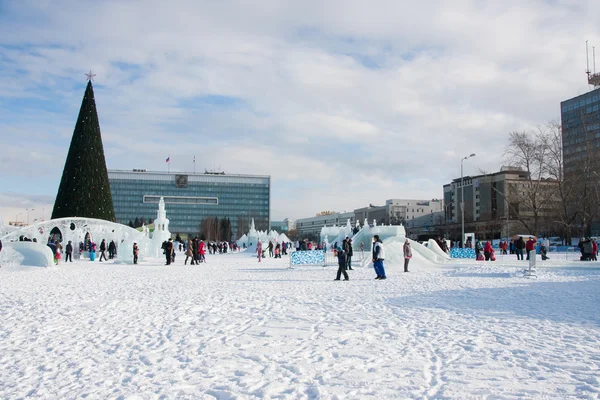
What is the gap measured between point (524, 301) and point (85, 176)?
38176 millimetres

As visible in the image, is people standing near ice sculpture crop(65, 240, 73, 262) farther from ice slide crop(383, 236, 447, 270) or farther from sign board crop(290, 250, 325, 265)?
ice slide crop(383, 236, 447, 270)

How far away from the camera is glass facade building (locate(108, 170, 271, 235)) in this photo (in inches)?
6102

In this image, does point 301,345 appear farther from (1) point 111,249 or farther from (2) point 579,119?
(2) point 579,119

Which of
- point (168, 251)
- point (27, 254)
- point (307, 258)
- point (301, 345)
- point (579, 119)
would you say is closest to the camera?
point (301, 345)

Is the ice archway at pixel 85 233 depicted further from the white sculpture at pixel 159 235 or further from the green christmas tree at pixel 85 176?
the green christmas tree at pixel 85 176

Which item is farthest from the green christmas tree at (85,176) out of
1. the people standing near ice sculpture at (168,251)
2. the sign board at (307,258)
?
the sign board at (307,258)

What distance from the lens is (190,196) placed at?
160 meters

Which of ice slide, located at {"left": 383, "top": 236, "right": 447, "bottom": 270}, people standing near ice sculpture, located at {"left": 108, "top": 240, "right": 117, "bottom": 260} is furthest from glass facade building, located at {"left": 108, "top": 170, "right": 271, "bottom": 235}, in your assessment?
ice slide, located at {"left": 383, "top": 236, "right": 447, "bottom": 270}

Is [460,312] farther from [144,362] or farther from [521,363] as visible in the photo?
[144,362]

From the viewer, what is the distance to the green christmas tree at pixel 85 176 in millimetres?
42031

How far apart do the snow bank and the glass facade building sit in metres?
128

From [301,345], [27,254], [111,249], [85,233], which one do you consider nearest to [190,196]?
[111,249]

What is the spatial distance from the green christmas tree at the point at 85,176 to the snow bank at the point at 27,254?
1613 centimetres

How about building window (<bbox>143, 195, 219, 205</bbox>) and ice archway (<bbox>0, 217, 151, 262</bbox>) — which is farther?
building window (<bbox>143, 195, 219, 205</bbox>)
